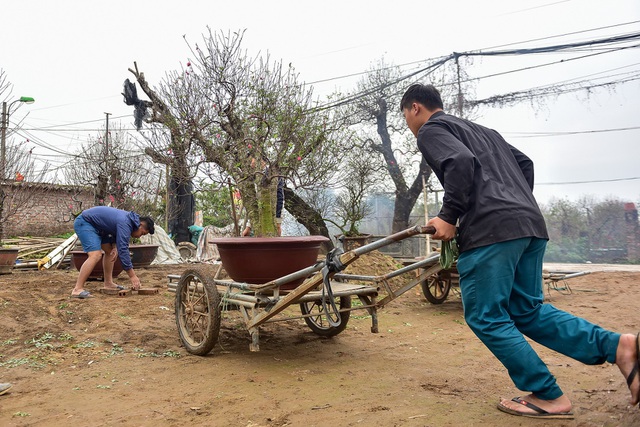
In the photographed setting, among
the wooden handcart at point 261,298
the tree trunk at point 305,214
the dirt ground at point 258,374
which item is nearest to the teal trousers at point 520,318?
the dirt ground at point 258,374

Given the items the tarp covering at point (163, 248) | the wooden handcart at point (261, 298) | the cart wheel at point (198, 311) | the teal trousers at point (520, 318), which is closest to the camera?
the teal trousers at point (520, 318)

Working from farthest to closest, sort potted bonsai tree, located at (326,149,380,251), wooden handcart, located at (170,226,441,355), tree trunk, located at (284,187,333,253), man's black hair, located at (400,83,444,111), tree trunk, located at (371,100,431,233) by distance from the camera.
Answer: tree trunk, located at (371,100,431,233) < tree trunk, located at (284,187,333,253) < potted bonsai tree, located at (326,149,380,251) < wooden handcart, located at (170,226,441,355) < man's black hair, located at (400,83,444,111)

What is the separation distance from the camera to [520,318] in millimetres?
2490

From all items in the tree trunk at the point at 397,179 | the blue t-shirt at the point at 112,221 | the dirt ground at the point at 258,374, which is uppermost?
the tree trunk at the point at 397,179

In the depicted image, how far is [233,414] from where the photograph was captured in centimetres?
259

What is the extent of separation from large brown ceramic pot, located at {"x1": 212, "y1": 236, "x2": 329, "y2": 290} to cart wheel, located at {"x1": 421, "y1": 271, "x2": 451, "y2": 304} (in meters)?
3.51

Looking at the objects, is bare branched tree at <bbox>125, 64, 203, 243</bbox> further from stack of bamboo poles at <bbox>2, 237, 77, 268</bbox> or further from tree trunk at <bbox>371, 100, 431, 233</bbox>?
tree trunk at <bbox>371, 100, 431, 233</bbox>

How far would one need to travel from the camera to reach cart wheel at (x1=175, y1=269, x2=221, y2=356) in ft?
12.0

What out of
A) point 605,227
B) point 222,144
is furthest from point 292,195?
point 605,227

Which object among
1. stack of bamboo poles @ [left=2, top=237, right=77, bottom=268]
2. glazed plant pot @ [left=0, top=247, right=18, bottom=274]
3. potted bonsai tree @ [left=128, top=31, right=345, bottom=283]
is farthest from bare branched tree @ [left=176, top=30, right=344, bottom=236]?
stack of bamboo poles @ [left=2, top=237, right=77, bottom=268]

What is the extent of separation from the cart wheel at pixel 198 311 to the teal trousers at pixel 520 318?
1.97 metres

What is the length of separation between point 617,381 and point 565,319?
3.53 ft

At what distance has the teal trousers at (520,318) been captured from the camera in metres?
2.28

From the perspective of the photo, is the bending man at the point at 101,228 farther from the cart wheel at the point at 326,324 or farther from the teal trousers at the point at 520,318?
the teal trousers at the point at 520,318
